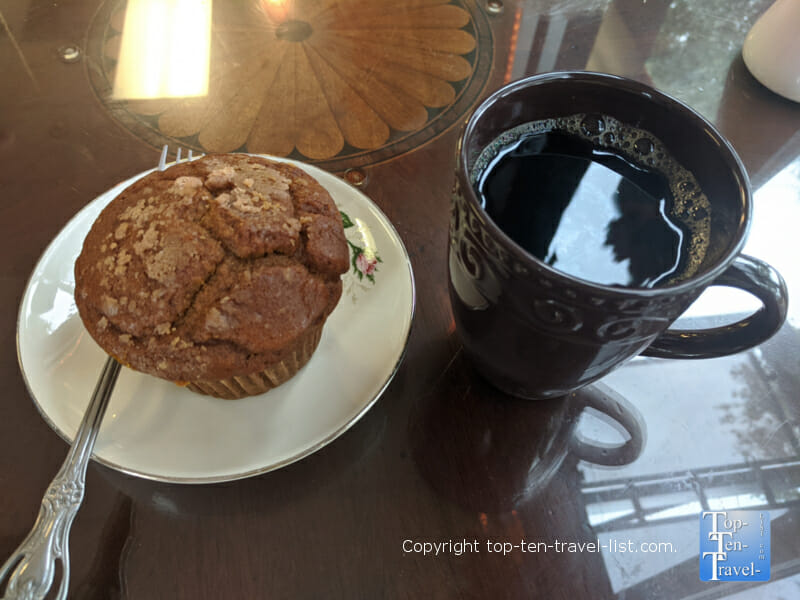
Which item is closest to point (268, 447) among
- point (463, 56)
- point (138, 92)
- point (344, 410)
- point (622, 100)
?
point (344, 410)

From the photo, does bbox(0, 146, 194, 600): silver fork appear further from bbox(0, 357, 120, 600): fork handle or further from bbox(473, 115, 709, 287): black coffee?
bbox(473, 115, 709, 287): black coffee

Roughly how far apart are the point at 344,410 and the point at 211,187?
0.30 meters

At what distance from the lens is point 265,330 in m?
0.56

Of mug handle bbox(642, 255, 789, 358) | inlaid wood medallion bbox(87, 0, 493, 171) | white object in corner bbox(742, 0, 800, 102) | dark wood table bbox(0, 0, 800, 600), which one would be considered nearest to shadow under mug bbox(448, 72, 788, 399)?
mug handle bbox(642, 255, 789, 358)

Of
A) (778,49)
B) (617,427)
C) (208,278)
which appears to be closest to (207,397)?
(208,278)

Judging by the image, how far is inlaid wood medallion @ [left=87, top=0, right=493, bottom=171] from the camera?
89cm

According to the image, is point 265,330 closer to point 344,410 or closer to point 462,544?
point 344,410

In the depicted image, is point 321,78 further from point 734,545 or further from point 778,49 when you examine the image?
point 734,545

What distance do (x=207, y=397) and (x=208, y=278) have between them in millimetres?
157

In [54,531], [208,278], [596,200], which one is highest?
[596,200]

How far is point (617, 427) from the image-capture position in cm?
66

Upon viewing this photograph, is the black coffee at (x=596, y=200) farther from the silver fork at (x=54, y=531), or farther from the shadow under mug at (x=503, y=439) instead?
the silver fork at (x=54, y=531)

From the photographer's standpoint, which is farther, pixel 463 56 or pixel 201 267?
pixel 463 56

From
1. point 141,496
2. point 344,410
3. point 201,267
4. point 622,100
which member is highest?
point 622,100
